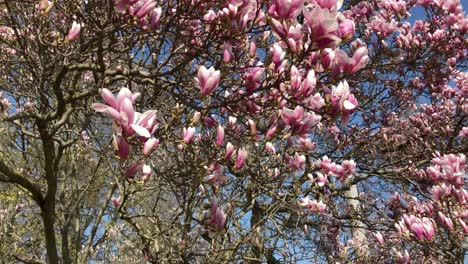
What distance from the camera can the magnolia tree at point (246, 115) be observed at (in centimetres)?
203

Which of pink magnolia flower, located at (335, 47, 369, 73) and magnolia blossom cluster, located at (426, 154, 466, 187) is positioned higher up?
magnolia blossom cluster, located at (426, 154, 466, 187)

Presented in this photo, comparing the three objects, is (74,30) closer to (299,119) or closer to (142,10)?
(142,10)

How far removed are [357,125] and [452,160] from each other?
91.9 inches

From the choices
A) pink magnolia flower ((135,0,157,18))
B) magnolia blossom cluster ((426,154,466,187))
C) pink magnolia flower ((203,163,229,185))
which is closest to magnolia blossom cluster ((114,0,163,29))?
pink magnolia flower ((135,0,157,18))

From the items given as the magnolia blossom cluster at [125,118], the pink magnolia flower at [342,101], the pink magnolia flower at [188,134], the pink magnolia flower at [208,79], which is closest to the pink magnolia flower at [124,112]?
the magnolia blossom cluster at [125,118]

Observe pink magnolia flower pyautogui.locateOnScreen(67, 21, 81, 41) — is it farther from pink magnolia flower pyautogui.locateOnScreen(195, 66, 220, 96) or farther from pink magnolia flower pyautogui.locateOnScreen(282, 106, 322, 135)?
pink magnolia flower pyautogui.locateOnScreen(282, 106, 322, 135)

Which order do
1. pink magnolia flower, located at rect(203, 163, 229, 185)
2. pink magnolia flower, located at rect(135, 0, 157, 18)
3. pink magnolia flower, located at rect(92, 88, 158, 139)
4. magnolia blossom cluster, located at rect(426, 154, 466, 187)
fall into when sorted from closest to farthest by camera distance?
1. pink magnolia flower, located at rect(92, 88, 158, 139)
2. pink magnolia flower, located at rect(135, 0, 157, 18)
3. pink magnolia flower, located at rect(203, 163, 229, 185)
4. magnolia blossom cluster, located at rect(426, 154, 466, 187)

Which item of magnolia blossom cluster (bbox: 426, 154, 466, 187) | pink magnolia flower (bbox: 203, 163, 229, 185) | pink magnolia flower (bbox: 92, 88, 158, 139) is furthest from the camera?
magnolia blossom cluster (bbox: 426, 154, 466, 187)

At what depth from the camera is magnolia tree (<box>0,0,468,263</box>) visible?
203cm

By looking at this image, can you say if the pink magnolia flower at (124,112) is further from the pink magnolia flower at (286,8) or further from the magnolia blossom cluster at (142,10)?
the pink magnolia flower at (286,8)

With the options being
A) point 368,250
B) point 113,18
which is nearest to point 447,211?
point 368,250

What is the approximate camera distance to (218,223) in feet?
7.79

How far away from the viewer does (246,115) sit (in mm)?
2645

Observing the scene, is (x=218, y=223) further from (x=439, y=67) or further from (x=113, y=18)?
(x=439, y=67)
